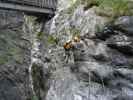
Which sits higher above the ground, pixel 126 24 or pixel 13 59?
pixel 126 24

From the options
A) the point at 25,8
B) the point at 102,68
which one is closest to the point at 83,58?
the point at 102,68

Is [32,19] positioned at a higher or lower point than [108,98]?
higher

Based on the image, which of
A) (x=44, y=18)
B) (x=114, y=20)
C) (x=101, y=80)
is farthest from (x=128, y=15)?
(x=44, y=18)

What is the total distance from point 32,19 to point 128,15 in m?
4.65

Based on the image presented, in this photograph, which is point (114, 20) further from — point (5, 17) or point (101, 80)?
point (5, 17)

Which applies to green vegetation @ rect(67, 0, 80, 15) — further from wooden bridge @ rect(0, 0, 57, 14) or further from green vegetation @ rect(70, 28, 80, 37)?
wooden bridge @ rect(0, 0, 57, 14)

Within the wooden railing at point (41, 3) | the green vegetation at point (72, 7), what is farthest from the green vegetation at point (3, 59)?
the green vegetation at point (72, 7)

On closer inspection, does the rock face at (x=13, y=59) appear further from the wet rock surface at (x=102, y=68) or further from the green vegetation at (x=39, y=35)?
the wet rock surface at (x=102, y=68)

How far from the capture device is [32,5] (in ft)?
27.3

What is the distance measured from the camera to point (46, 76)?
7891 mm

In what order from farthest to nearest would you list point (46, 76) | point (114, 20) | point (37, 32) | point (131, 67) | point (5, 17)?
point (5, 17), point (37, 32), point (46, 76), point (114, 20), point (131, 67)

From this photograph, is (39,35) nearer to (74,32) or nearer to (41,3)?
(41,3)

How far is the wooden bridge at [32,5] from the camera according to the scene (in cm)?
782

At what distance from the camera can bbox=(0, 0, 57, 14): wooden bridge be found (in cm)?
782
